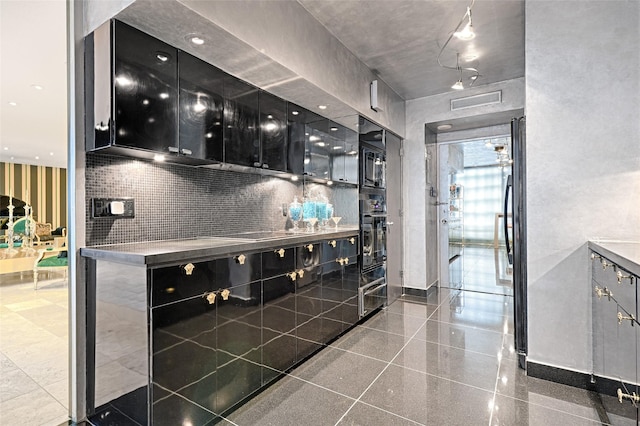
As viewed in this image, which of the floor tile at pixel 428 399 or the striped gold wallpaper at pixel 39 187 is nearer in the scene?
the floor tile at pixel 428 399

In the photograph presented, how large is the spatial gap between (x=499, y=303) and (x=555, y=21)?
3.43 meters

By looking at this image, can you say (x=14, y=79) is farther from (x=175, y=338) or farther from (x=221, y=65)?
(x=175, y=338)

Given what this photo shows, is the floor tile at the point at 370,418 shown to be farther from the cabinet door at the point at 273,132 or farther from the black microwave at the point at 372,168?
the black microwave at the point at 372,168

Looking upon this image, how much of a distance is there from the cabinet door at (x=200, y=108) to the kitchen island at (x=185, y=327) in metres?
0.69

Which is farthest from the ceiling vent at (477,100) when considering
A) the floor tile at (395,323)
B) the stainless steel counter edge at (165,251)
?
the stainless steel counter edge at (165,251)

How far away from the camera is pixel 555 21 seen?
243 centimetres

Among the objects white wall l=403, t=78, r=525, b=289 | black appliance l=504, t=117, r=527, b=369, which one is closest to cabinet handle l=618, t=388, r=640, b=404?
black appliance l=504, t=117, r=527, b=369

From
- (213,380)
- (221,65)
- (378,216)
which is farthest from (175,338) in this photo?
(378,216)

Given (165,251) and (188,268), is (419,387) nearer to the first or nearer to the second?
(188,268)

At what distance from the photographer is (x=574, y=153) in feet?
7.77

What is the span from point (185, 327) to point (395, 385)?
4.99 feet

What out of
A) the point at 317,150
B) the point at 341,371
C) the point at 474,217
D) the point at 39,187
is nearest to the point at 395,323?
the point at 341,371

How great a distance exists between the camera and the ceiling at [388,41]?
2.70 meters

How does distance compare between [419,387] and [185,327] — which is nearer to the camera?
[185,327]
